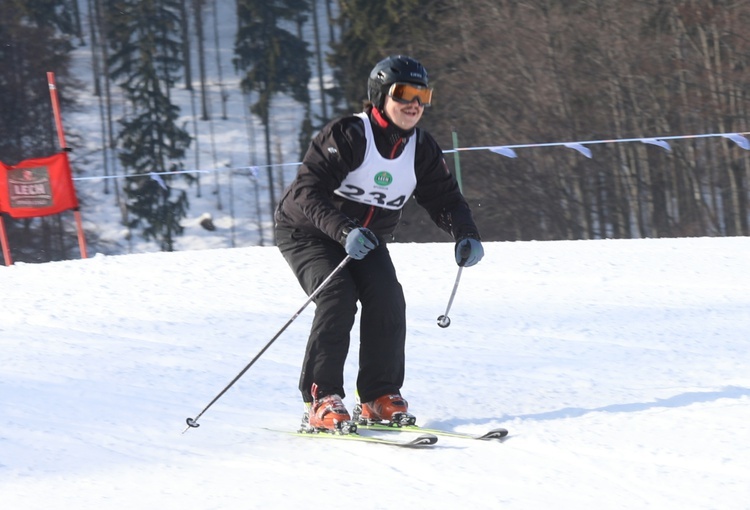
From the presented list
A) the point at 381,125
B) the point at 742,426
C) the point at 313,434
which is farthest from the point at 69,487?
the point at 742,426

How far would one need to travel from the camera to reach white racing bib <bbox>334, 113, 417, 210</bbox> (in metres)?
3.96

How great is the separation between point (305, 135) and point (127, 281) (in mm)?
27879

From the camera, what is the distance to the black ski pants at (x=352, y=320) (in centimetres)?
396

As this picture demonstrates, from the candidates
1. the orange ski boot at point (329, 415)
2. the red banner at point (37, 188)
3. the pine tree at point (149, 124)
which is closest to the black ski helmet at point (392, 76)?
the orange ski boot at point (329, 415)

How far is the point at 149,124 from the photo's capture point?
127ft

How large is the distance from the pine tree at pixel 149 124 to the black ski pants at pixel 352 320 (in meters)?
25.6

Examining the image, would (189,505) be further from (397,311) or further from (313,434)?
(397,311)

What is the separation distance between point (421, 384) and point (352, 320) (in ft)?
3.55

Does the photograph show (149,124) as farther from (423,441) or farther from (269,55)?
(423,441)

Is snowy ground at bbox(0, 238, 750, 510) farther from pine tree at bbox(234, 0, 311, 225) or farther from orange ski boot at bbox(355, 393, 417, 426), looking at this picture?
pine tree at bbox(234, 0, 311, 225)

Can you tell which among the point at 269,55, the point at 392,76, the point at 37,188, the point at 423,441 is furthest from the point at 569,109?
the point at 423,441

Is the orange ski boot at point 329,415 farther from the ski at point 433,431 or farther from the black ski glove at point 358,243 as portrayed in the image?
the black ski glove at point 358,243

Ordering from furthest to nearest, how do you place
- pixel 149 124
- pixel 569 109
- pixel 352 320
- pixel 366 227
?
pixel 149 124
pixel 569 109
pixel 366 227
pixel 352 320

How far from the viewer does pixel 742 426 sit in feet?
12.4
